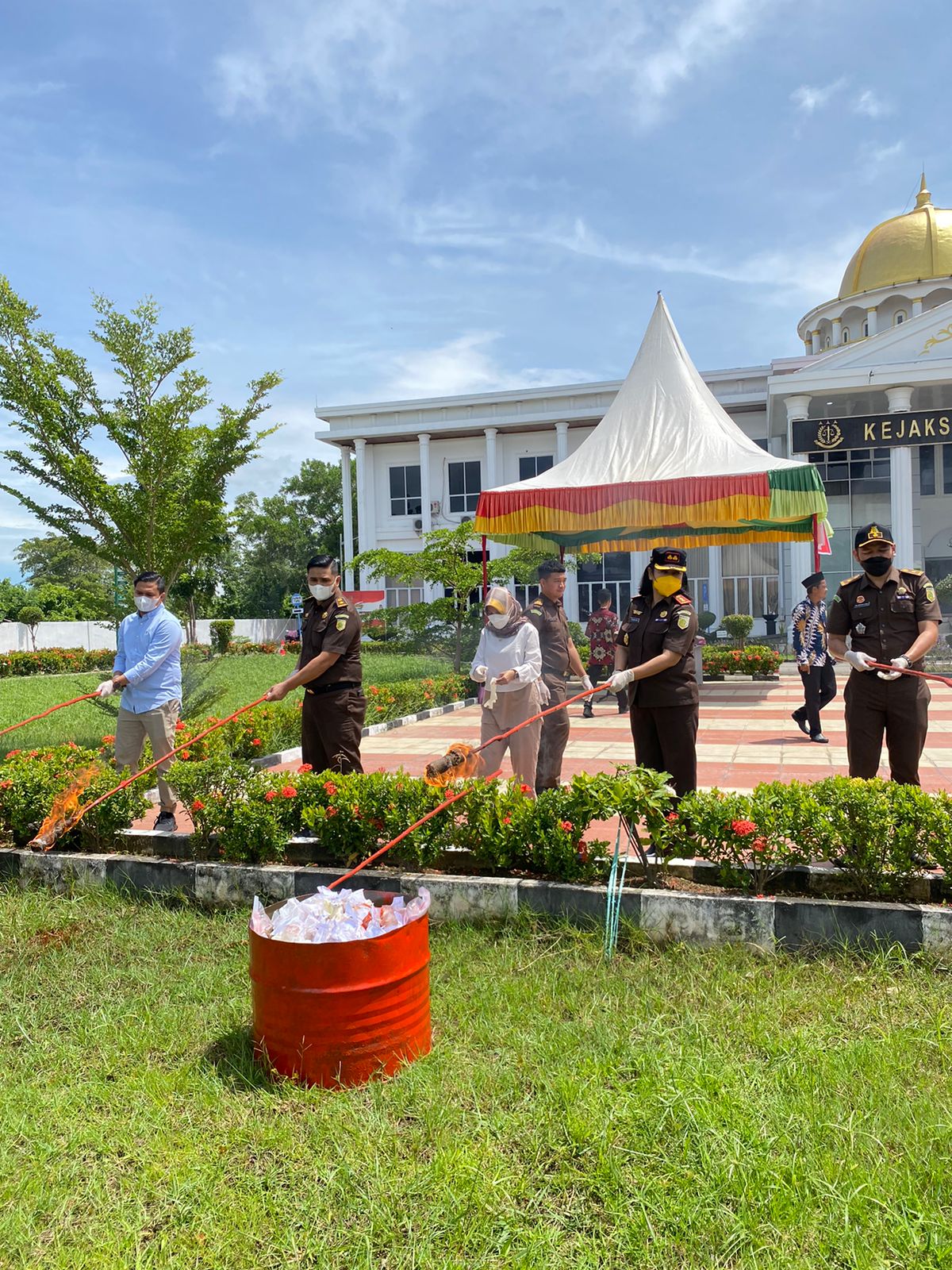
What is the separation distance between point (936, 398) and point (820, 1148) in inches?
1133

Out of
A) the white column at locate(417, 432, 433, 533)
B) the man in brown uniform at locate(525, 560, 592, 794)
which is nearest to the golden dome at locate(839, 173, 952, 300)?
the white column at locate(417, 432, 433, 533)

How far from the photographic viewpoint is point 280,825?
15.1 feet

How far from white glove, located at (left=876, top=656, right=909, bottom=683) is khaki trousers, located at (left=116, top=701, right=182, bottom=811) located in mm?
4418

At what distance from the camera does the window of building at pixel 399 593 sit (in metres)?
36.3

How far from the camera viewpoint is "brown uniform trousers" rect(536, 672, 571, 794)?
584 centimetres

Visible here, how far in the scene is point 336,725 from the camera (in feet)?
16.9

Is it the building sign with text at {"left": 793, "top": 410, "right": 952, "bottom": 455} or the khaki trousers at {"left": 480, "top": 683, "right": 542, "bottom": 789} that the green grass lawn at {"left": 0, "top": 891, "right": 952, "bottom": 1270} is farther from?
the building sign with text at {"left": 793, "top": 410, "right": 952, "bottom": 455}

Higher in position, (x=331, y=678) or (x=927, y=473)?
(x=927, y=473)

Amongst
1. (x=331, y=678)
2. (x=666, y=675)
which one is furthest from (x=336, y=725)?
(x=666, y=675)

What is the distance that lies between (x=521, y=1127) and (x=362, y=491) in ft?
118

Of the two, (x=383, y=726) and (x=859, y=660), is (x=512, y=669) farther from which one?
(x=383, y=726)

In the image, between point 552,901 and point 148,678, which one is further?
point 148,678

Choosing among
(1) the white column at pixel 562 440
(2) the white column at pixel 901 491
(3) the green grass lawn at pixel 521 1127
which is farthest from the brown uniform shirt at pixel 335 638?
(1) the white column at pixel 562 440

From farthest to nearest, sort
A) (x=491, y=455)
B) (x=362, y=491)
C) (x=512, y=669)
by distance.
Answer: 1. (x=362, y=491)
2. (x=491, y=455)
3. (x=512, y=669)
